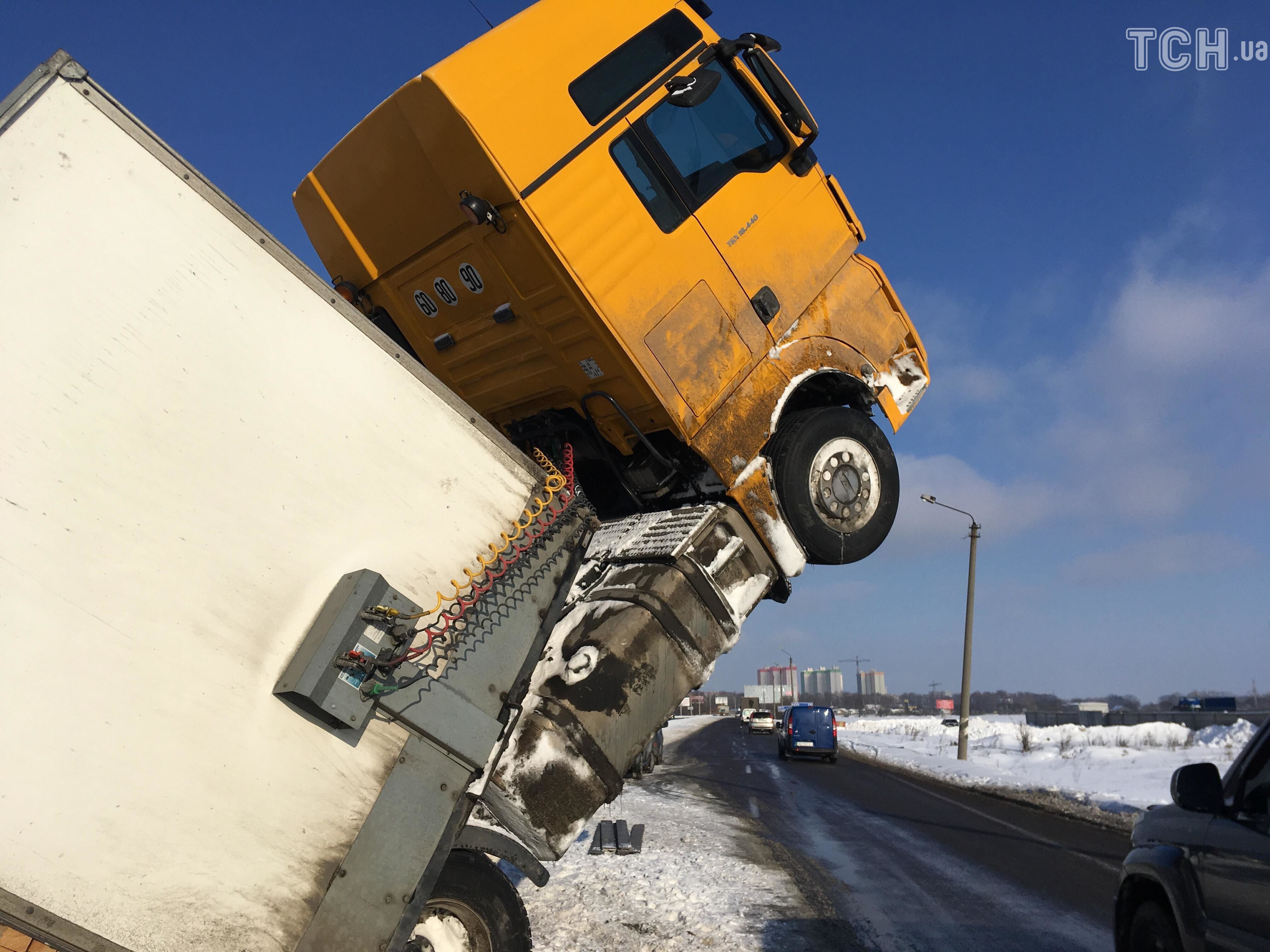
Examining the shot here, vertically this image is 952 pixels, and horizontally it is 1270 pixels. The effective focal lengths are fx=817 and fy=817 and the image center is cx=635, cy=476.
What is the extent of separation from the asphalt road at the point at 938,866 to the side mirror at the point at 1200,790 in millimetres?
2731

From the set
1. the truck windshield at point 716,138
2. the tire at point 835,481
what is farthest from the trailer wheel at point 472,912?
the truck windshield at point 716,138

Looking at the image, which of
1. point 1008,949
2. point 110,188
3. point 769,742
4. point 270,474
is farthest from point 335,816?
point 769,742

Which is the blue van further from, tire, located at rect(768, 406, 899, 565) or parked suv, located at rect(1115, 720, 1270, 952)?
parked suv, located at rect(1115, 720, 1270, 952)

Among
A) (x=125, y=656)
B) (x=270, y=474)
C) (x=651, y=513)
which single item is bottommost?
(x=125, y=656)

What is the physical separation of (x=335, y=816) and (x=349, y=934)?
1.16 feet

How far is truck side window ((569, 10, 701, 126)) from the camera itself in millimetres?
3850

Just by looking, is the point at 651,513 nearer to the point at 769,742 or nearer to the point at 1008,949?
the point at 1008,949

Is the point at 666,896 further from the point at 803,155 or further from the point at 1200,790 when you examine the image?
the point at 803,155

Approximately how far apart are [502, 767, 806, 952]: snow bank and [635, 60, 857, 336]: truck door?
3371mm

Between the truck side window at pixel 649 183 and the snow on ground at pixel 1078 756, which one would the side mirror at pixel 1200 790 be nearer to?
the truck side window at pixel 649 183

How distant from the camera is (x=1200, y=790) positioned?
2.79 meters

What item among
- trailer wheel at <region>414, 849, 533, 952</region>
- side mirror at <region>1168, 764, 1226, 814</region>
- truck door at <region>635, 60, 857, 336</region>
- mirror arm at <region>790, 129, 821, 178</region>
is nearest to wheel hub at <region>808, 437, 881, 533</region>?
truck door at <region>635, 60, 857, 336</region>

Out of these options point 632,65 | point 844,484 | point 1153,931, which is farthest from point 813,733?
point 632,65

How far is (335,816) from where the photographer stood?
2518mm
